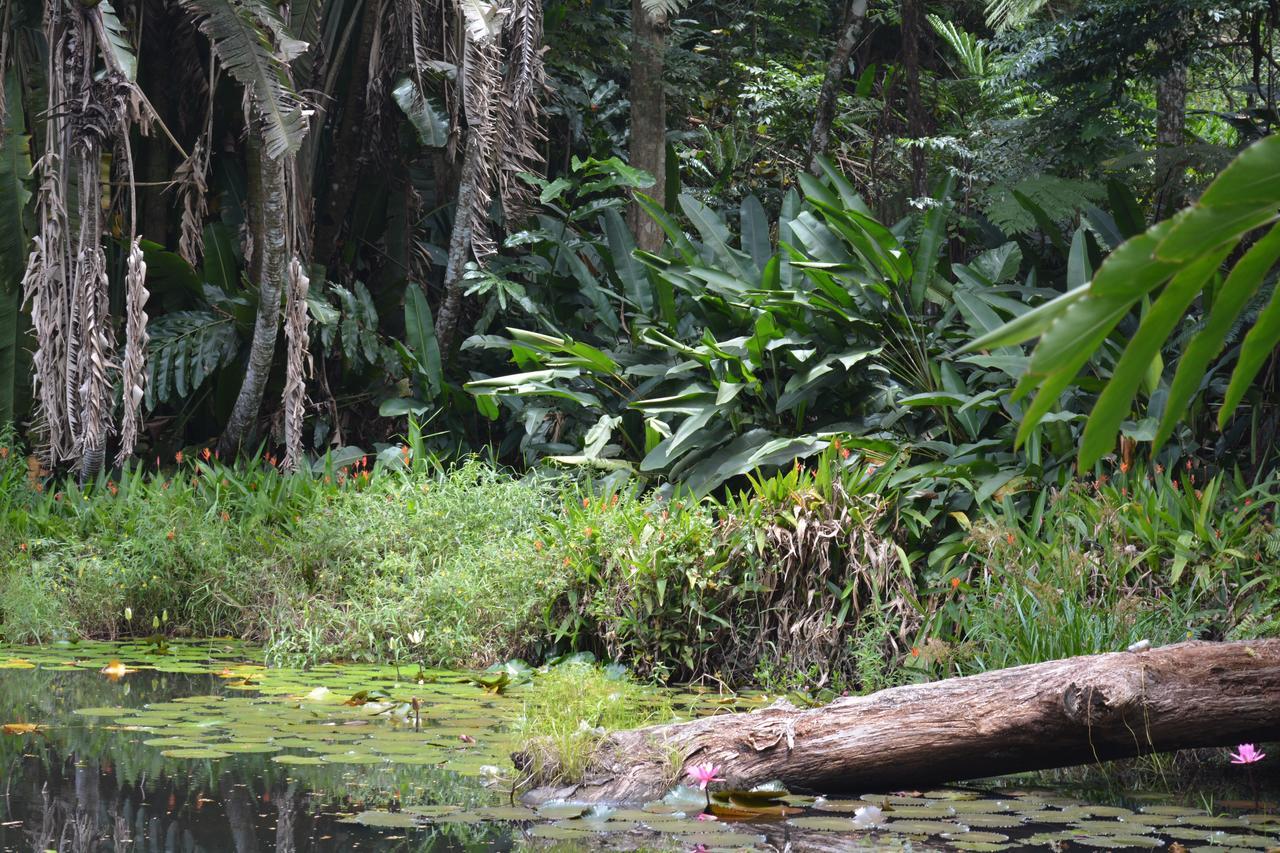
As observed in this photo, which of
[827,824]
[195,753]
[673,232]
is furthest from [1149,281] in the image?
[673,232]

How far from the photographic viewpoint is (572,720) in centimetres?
400

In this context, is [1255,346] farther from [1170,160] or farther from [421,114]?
[421,114]

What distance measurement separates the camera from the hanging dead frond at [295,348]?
7.98 meters

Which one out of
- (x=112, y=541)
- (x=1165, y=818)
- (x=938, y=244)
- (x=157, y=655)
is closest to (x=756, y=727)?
(x=1165, y=818)

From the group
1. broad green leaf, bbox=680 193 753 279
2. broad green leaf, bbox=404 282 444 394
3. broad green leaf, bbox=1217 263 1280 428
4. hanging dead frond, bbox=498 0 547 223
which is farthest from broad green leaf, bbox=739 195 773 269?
broad green leaf, bbox=1217 263 1280 428

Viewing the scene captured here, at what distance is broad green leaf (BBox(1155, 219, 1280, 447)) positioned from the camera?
1450mm

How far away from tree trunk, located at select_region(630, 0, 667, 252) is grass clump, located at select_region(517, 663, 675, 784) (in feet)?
19.1

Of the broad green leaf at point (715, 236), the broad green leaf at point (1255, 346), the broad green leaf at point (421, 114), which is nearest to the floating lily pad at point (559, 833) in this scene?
the broad green leaf at point (1255, 346)

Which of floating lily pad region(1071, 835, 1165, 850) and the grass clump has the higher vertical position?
the grass clump

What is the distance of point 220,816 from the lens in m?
3.55

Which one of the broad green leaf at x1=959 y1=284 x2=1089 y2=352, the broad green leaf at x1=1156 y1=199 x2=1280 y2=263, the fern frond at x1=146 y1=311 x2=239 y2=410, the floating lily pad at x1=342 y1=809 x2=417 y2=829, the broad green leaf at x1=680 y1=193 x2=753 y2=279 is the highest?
the broad green leaf at x1=680 y1=193 x2=753 y2=279

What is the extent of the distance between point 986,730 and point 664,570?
7.60 feet

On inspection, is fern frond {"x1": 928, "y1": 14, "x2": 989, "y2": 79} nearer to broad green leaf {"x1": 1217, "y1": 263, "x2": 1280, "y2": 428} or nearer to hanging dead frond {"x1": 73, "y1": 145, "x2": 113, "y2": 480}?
hanging dead frond {"x1": 73, "y1": 145, "x2": 113, "y2": 480}

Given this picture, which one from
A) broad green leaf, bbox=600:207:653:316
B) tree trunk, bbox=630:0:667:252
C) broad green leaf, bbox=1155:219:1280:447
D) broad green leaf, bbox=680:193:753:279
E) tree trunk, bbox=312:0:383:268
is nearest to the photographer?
broad green leaf, bbox=1155:219:1280:447
